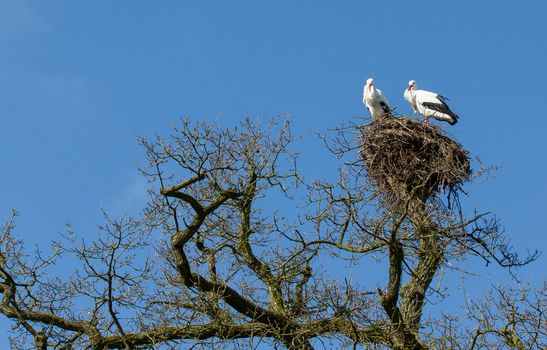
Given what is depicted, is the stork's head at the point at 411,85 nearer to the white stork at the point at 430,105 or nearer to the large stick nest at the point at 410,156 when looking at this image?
the white stork at the point at 430,105

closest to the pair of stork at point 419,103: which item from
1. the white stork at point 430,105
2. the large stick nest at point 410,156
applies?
the white stork at point 430,105

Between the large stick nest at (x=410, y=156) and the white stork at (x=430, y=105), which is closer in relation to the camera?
the large stick nest at (x=410, y=156)

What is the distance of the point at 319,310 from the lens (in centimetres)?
1309

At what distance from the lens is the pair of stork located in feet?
65.9

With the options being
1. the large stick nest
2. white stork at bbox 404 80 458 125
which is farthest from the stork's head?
the large stick nest

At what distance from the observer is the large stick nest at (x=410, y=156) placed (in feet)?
53.4

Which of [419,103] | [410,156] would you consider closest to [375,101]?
[419,103]

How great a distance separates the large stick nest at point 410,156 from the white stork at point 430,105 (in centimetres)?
177

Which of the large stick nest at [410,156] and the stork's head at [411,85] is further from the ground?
the stork's head at [411,85]

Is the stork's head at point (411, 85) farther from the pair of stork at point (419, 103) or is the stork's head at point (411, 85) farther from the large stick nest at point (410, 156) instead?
the large stick nest at point (410, 156)

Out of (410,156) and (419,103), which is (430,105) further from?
(410,156)

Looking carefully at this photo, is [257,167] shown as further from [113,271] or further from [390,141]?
[390,141]

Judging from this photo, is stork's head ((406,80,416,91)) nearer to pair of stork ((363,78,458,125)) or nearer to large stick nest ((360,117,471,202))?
pair of stork ((363,78,458,125))

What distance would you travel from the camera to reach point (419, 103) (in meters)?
20.9
